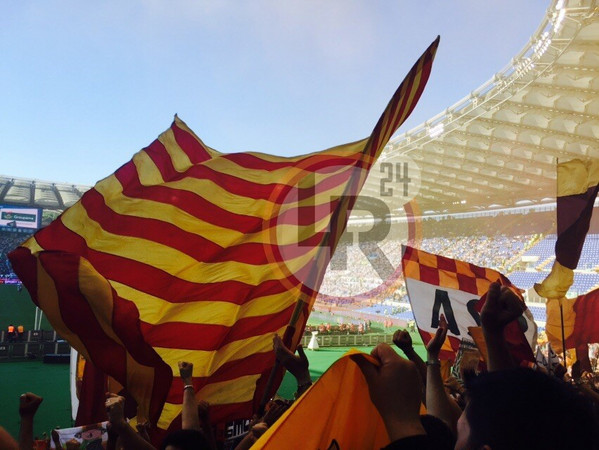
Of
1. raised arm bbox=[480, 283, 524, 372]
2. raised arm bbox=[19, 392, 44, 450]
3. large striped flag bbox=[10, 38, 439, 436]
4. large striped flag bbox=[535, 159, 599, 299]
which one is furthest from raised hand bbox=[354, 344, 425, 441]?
large striped flag bbox=[535, 159, 599, 299]

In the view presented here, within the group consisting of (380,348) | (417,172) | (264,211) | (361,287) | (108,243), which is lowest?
(361,287)

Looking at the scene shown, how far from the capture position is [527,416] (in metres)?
1.11

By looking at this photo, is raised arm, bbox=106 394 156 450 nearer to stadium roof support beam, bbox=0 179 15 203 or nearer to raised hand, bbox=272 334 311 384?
raised hand, bbox=272 334 311 384

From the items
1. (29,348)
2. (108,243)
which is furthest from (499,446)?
Answer: (29,348)

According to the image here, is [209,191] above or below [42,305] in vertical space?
above

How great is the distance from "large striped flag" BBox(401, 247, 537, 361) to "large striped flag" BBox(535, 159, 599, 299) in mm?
575

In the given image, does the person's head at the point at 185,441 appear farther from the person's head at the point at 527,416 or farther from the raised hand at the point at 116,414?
the person's head at the point at 527,416

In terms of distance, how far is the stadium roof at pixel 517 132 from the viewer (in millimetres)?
18438

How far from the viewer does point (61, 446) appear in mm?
3531

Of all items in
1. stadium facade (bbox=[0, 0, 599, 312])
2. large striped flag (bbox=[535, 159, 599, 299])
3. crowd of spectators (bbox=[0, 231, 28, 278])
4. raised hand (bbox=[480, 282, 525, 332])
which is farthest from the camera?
crowd of spectators (bbox=[0, 231, 28, 278])

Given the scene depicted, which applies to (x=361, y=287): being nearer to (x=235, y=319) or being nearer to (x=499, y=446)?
(x=235, y=319)

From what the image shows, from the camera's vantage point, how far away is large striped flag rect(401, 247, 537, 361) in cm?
655

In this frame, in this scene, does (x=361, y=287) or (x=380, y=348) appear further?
(x=361, y=287)

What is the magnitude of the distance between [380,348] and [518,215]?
4451cm
